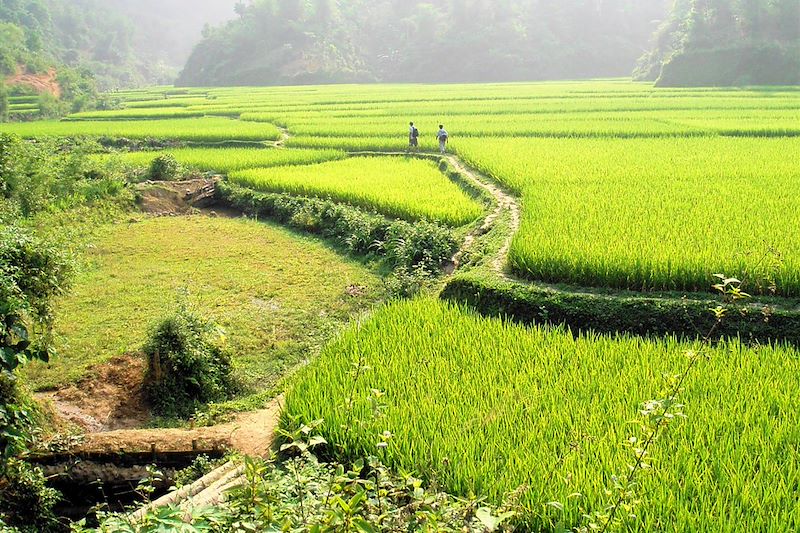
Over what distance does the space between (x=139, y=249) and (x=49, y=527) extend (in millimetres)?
6002

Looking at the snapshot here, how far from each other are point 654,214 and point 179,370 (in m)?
5.77

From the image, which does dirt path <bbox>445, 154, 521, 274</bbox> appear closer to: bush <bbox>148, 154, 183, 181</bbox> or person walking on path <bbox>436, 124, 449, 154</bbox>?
person walking on path <bbox>436, 124, 449, 154</bbox>

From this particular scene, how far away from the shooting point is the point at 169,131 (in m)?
19.8

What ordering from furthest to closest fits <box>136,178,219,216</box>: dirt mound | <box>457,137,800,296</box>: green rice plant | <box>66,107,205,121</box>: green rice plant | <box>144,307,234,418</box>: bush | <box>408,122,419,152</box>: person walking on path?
1. <box>66,107,205,121</box>: green rice plant
2. <box>408,122,419,152</box>: person walking on path
3. <box>136,178,219,216</box>: dirt mound
4. <box>457,137,800,296</box>: green rice plant
5. <box>144,307,234,418</box>: bush

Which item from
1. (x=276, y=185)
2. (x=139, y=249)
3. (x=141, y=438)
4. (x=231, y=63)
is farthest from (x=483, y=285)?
(x=231, y=63)

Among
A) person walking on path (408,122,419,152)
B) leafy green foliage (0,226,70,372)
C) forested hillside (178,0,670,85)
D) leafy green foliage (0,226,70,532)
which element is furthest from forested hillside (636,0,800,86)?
leafy green foliage (0,226,70,532)

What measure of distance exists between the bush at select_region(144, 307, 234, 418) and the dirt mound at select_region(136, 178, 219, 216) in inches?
275

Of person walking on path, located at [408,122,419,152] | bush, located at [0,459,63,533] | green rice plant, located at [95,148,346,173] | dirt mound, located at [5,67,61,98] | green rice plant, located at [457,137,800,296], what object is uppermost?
dirt mound, located at [5,67,61,98]

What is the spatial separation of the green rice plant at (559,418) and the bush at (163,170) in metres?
9.26

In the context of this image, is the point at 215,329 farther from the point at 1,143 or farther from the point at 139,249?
the point at 1,143

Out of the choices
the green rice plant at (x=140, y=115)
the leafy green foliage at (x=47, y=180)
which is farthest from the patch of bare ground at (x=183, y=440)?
the green rice plant at (x=140, y=115)

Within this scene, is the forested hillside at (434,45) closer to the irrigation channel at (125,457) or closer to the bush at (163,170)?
the bush at (163,170)

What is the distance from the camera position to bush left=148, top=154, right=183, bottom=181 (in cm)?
1342

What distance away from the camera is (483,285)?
6594 millimetres
